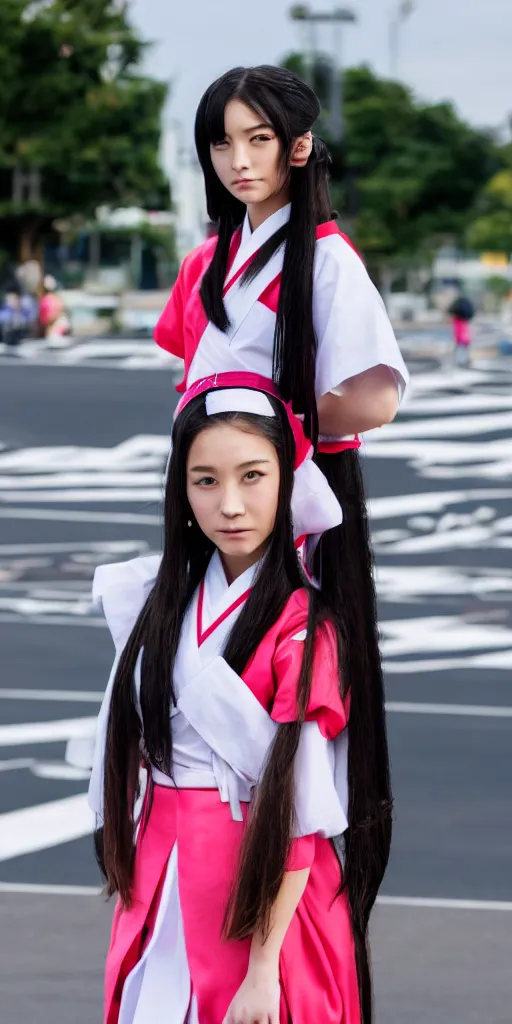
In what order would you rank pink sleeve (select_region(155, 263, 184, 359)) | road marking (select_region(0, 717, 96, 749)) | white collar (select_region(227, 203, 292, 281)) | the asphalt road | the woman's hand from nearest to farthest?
1. the woman's hand
2. white collar (select_region(227, 203, 292, 281))
3. pink sleeve (select_region(155, 263, 184, 359))
4. the asphalt road
5. road marking (select_region(0, 717, 96, 749))

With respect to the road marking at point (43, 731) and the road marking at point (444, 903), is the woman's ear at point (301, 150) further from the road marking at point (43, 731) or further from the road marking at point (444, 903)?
the road marking at point (43, 731)

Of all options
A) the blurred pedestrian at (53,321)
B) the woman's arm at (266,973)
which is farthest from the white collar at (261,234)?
the blurred pedestrian at (53,321)

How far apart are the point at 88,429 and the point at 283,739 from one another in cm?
1703

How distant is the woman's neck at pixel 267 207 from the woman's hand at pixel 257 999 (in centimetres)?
115

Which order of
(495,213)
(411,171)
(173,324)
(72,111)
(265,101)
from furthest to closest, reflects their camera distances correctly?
(495,213) → (411,171) → (72,111) → (173,324) → (265,101)

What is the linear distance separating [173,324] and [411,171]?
6072cm

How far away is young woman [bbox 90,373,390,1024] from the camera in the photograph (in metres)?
2.71

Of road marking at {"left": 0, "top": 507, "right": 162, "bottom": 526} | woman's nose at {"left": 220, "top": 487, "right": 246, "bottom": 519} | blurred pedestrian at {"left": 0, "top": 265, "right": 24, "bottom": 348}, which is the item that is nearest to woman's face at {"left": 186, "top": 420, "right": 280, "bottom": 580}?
woman's nose at {"left": 220, "top": 487, "right": 246, "bottom": 519}

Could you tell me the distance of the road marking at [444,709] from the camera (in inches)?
301

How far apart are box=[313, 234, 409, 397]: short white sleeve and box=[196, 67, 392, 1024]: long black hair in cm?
2

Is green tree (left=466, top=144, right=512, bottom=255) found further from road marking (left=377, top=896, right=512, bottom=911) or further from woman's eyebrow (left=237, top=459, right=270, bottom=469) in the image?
woman's eyebrow (left=237, top=459, right=270, bottom=469)

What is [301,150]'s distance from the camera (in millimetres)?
2994

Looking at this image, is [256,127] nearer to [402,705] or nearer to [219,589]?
[219,589]

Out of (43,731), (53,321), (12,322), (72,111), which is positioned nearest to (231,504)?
(43,731)
